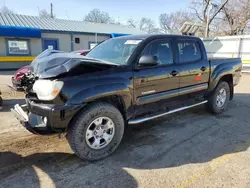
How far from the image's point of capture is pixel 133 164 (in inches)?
123

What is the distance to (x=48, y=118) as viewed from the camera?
2.79m

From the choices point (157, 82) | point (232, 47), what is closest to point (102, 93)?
point (157, 82)

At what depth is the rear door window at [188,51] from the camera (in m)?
4.36

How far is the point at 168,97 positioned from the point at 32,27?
15.2 metres

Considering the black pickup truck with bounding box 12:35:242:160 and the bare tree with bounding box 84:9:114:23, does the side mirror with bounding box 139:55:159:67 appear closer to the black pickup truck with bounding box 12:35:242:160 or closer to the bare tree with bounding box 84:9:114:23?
the black pickup truck with bounding box 12:35:242:160

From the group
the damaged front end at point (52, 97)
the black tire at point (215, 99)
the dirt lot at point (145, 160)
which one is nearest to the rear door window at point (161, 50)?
the damaged front end at point (52, 97)

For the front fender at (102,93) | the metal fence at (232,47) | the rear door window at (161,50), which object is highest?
the metal fence at (232,47)

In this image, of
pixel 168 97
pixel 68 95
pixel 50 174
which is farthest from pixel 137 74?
pixel 50 174

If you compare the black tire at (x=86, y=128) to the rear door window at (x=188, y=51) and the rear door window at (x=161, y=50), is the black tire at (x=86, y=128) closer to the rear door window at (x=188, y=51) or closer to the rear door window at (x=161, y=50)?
the rear door window at (x=161, y=50)

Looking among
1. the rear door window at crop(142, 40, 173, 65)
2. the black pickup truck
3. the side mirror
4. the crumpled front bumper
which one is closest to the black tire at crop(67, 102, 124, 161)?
the black pickup truck

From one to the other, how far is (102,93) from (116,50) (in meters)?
1.31

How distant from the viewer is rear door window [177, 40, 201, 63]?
4.36 meters

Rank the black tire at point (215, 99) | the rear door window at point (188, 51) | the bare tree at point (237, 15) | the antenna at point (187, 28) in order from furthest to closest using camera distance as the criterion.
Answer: the bare tree at point (237, 15) → the antenna at point (187, 28) → the black tire at point (215, 99) → the rear door window at point (188, 51)

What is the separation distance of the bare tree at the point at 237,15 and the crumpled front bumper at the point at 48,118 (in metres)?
29.4
